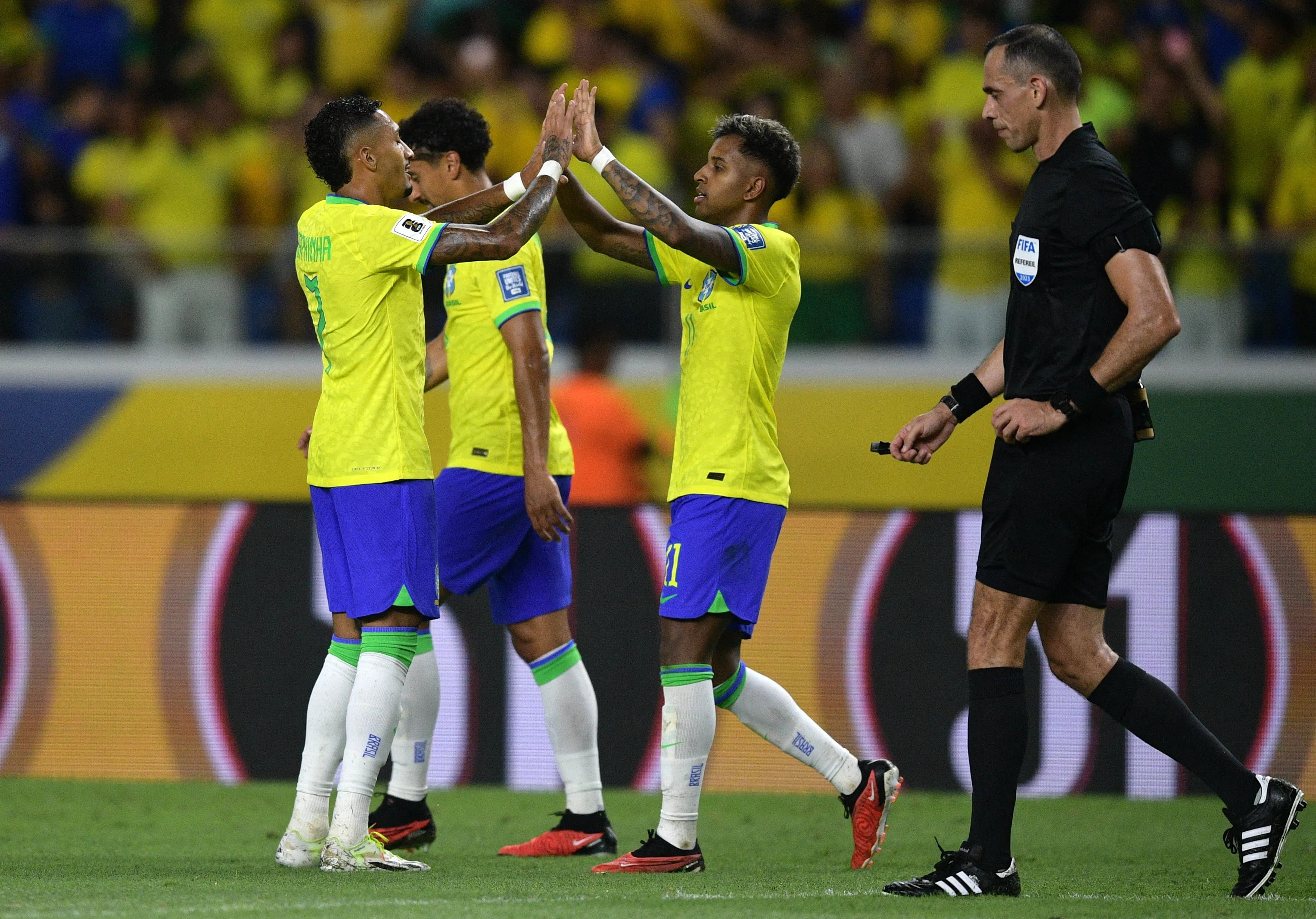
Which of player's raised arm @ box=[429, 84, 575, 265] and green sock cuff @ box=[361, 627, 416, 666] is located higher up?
player's raised arm @ box=[429, 84, 575, 265]

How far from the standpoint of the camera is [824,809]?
21.2 feet

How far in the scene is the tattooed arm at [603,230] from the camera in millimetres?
5180

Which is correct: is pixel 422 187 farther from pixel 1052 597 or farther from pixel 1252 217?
pixel 1252 217

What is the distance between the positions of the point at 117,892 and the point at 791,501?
5220 millimetres

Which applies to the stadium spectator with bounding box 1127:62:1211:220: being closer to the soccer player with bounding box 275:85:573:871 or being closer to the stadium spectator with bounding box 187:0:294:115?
the soccer player with bounding box 275:85:573:871

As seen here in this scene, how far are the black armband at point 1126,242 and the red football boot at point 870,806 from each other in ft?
5.81

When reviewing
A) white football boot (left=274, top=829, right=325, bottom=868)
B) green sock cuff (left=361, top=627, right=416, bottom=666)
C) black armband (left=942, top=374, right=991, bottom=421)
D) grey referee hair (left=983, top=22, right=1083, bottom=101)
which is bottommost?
white football boot (left=274, top=829, right=325, bottom=868)

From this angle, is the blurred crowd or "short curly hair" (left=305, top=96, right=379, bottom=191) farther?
the blurred crowd

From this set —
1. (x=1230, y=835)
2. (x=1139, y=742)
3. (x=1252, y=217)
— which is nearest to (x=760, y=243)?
(x=1230, y=835)

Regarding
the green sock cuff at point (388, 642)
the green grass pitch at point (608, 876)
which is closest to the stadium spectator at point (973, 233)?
the green grass pitch at point (608, 876)

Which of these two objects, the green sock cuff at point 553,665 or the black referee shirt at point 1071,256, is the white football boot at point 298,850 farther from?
the black referee shirt at point 1071,256

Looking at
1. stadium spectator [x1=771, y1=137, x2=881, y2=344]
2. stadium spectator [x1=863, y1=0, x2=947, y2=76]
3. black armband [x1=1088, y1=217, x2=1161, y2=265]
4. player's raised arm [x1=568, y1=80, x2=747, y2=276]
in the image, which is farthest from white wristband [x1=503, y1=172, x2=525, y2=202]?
stadium spectator [x1=863, y1=0, x2=947, y2=76]

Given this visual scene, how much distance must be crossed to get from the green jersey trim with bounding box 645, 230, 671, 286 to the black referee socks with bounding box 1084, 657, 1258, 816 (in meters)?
1.61

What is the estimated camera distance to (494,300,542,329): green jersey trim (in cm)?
534
